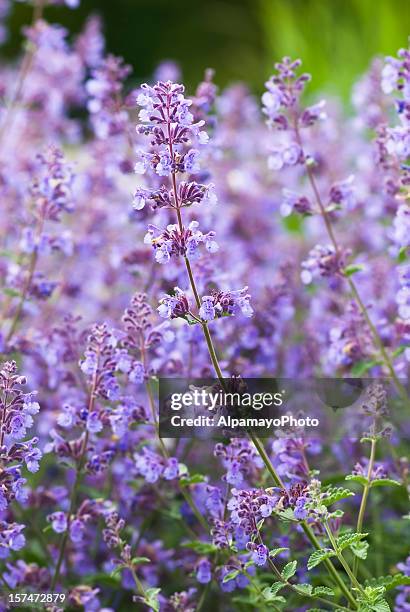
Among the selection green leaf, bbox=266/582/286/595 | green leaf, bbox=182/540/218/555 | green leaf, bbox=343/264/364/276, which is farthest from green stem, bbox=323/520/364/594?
green leaf, bbox=343/264/364/276

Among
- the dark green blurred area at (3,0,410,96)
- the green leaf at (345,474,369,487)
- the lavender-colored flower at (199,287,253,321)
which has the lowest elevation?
the green leaf at (345,474,369,487)

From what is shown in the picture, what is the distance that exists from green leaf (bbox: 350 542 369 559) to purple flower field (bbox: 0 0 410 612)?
0.08 feet

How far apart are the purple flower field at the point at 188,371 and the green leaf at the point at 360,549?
2 cm

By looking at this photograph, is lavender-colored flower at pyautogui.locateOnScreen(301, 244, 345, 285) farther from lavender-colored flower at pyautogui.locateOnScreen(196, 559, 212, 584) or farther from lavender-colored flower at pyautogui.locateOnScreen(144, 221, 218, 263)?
lavender-colored flower at pyautogui.locateOnScreen(196, 559, 212, 584)

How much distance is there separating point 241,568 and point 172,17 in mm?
12348

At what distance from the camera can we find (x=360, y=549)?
165cm

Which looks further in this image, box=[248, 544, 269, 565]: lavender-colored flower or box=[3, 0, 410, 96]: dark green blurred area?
box=[3, 0, 410, 96]: dark green blurred area

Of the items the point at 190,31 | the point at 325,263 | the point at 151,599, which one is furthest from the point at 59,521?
the point at 190,31

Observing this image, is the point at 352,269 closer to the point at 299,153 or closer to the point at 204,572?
the point at 299,153

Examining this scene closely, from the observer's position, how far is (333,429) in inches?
96.9

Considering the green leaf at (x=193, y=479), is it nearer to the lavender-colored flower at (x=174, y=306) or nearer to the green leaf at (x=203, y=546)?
the green leaf at (x=203, y=546)

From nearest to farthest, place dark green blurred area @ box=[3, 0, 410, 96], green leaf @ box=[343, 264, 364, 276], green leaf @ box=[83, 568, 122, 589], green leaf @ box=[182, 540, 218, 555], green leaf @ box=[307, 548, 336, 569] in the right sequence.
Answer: green leaf @ box=[307, 548, 336, 569] → green leaf @ box=[182, 540, 218, 555] → green leaf @ box=[83, 568, 122, 589] → green leaf @ box=[343, 264, 364, 276] → dark green blurred area @ box=[3, 0, 410, 96]

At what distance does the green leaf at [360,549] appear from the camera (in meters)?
1.61

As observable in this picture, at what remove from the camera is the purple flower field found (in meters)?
1.69
